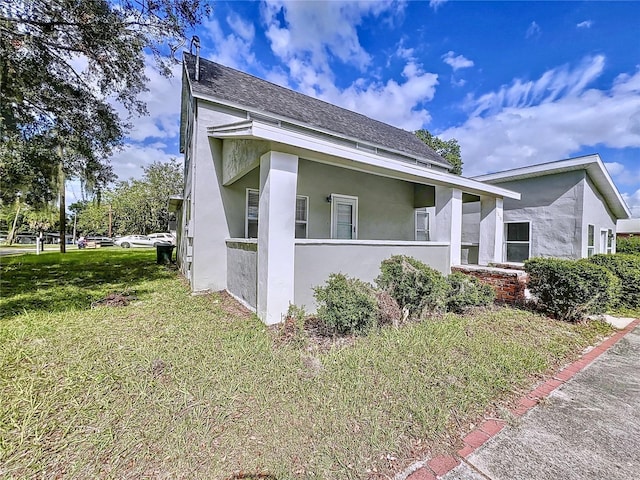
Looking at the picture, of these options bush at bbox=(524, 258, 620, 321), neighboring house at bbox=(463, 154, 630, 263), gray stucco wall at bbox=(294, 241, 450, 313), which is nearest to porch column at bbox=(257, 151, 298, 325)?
gray stucco wall at bbox=(294, 241, 450, 313)

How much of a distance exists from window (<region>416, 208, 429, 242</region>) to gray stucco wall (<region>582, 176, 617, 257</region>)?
16.8 feet

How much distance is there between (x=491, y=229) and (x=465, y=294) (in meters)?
4.37

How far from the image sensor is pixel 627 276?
7.14 metres

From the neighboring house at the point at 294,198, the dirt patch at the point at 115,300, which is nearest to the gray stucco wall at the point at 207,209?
the neighboring house at the point at 294,198

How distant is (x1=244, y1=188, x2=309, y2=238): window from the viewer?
26.8ft

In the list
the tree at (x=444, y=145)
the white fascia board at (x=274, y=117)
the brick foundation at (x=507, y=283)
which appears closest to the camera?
the brick foundation at (x=507, y=283)

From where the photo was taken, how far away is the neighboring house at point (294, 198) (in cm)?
505

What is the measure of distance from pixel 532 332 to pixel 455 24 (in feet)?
Answer: 32.3

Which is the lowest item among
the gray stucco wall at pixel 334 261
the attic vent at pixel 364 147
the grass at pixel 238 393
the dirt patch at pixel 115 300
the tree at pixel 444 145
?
the grass at pixel 238 393

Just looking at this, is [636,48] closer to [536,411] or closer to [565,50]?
[565,50]

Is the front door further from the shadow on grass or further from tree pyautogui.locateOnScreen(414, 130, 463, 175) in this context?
tree pyautogui.locateOnScreen(414, 130, 463, 175)

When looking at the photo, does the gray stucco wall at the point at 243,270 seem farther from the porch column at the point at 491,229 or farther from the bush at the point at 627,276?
the bush at the point at 627,276

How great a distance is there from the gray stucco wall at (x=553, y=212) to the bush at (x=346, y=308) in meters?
9.61

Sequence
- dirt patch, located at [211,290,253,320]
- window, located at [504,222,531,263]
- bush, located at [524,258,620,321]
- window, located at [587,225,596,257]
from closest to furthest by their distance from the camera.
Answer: bush, located at [524,258,620,321], dirt patch, located at [211,290,253,320], window, located at [587,225,596,257], window, located at [504,222,531,263]
